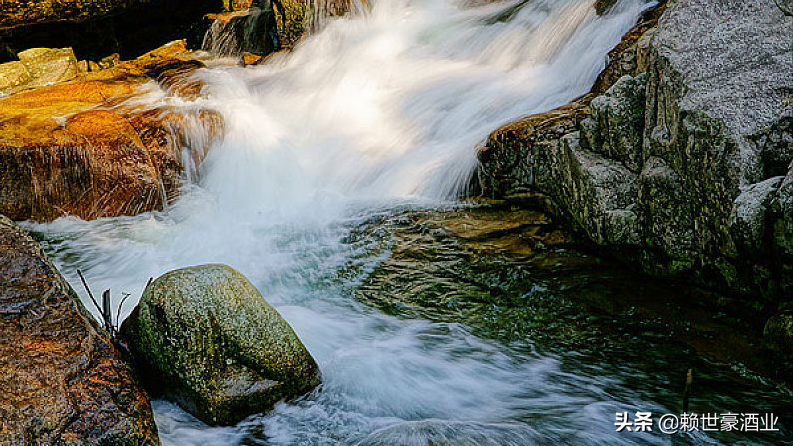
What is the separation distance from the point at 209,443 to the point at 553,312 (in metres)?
2.88

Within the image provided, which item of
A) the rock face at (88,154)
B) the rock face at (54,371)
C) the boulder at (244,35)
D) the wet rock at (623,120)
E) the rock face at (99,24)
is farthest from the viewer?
the boulder at (244,35)

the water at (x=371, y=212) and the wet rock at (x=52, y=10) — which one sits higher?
the wet rock at (x=52, y=10)

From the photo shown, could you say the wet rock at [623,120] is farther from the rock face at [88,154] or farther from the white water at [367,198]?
the rock face at [88,154]

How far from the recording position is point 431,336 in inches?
202

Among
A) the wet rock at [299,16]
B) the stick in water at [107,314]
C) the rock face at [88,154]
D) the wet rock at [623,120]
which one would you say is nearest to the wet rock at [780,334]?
the wet rock at [623,120]

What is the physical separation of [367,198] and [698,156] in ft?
14.4

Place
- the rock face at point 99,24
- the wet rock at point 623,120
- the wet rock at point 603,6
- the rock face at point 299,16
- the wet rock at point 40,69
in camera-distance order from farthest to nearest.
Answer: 1. the rock face at point 299,16
2. the wet rock at point 40,69
3. the rock face at point 99,24
4. the wet rock at point 603,6
5. the wet rock at point 623,120

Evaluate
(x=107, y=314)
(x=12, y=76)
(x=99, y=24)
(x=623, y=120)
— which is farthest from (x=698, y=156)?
(x=99, y=24)

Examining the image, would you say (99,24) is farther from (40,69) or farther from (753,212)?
(753,212)

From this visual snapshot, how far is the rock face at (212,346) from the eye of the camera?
4.02m

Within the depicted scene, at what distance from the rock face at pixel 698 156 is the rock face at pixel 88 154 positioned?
524 centimetres

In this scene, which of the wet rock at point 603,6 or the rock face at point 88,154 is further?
the wet rock at point 603,6

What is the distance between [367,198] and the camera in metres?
8.23

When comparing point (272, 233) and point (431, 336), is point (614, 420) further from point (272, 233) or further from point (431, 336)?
point (272, 233)
